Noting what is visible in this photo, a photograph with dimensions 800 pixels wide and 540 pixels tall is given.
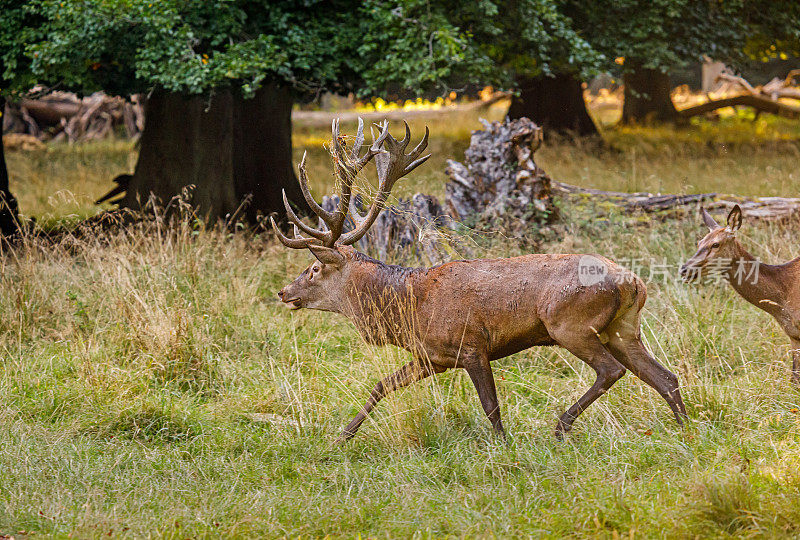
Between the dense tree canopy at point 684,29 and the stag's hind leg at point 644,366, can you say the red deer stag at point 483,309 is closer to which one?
the stag's hind leg at point 644,366

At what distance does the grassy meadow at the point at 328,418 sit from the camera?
420 centimetres

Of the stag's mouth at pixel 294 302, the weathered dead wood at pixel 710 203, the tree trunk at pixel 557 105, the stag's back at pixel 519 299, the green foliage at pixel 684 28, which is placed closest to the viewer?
the stag's back at pixel 519 299

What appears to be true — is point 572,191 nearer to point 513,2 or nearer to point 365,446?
point 513,2

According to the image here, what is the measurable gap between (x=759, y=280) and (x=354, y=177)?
2986mm

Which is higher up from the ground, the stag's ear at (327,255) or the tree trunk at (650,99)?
the tree trunk at (650,99)

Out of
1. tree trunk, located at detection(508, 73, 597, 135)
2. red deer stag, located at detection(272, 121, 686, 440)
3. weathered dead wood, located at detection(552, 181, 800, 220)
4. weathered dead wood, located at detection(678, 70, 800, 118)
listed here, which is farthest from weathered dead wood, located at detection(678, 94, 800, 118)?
red deer stag, located at detection(272, 121, 686, 440)

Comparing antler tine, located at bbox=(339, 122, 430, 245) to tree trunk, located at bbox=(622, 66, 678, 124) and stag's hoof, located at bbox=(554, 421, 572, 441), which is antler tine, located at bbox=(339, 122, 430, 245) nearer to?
stag's hoof, located at bbox=(554, 421, 572, 441)

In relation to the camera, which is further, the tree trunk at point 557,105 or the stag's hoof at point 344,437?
the tree trunk at point 557,105

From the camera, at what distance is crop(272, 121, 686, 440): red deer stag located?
16.0 ft

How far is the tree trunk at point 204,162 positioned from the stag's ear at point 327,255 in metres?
5.36

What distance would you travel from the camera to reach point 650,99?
21.1 meters

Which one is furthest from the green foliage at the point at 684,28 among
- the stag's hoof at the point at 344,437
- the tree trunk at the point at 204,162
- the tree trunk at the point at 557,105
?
the stag's hoof at the point at 344,437

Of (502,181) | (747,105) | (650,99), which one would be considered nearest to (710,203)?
(502,181)

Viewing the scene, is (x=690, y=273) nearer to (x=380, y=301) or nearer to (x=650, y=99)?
(x=380, y=301)
